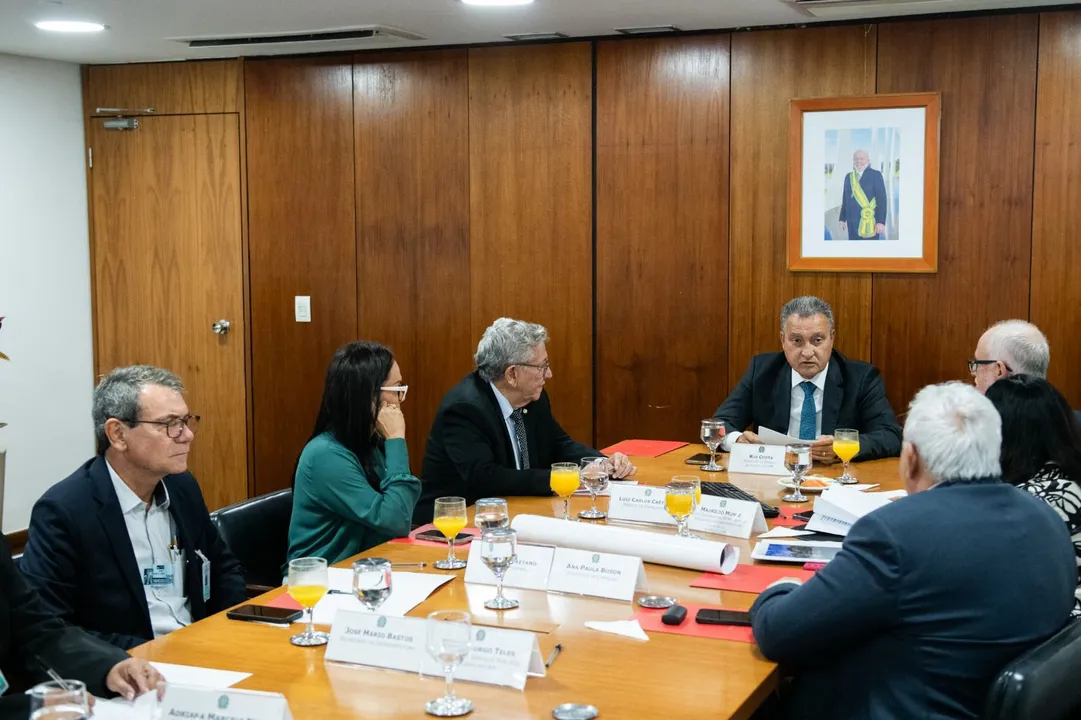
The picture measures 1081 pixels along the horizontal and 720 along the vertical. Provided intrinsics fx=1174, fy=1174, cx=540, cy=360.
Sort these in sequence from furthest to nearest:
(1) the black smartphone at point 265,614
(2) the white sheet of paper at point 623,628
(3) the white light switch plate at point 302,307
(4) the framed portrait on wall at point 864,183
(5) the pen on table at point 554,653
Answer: (3) the white light switch plate at point 302,307, (4) the framed portrait on wall at point 864,183, (1) the black smartphone at point 265,614, (2) the white sheet of paper at point 623,628, (5) the pen on table at point 554,653

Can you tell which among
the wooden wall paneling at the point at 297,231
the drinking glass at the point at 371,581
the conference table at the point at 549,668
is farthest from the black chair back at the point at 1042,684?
the wooden wall paneling at the point at 297,231

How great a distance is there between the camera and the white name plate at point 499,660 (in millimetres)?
2139

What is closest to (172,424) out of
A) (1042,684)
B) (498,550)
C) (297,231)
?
(498,550)

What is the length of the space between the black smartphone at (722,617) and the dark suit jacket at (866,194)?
11.1 feet

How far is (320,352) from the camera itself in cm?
663

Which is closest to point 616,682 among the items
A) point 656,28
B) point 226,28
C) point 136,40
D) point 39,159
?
point 656,28

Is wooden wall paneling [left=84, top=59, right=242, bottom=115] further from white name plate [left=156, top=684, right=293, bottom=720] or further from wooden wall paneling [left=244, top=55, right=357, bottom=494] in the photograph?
white name plate [left=156, top=684, right=293, bottom=720]

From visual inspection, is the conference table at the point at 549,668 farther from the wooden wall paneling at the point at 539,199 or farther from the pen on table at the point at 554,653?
the wooden wall paneling at the point at 539,199

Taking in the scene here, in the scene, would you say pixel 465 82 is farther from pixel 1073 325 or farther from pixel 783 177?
pixel 1073 325

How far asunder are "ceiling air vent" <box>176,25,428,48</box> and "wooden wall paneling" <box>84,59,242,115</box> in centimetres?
46

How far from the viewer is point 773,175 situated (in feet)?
18.6

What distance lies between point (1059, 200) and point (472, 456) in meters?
3.03

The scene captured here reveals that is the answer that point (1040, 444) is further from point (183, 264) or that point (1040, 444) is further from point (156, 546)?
point (183, 264)

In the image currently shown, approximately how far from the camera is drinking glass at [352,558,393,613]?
234 cm
